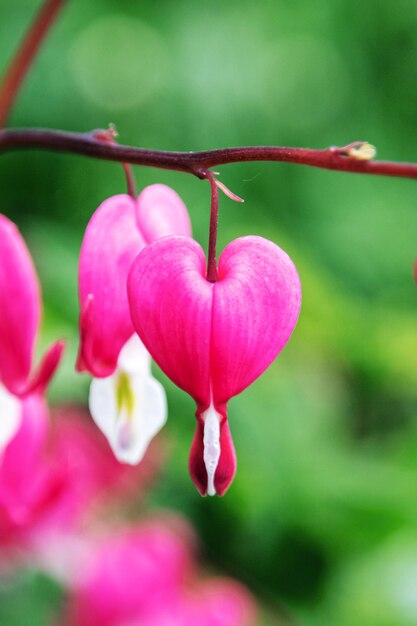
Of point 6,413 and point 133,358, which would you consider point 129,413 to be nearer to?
point 133,358

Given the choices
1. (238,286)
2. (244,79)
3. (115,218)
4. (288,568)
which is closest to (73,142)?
(115,218)

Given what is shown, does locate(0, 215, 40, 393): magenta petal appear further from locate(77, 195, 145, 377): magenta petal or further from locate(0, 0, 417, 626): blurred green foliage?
locate(0, 0, 417, 626): blurred green foliage

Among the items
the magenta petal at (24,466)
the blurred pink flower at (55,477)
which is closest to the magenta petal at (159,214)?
the blurred pink flower at (55,477)

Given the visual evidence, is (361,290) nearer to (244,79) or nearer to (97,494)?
(244,79)

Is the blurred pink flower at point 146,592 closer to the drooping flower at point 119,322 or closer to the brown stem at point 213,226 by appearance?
the drooping flower at point 119,322

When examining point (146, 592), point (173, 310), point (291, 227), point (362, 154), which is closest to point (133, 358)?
point (173, 310)
